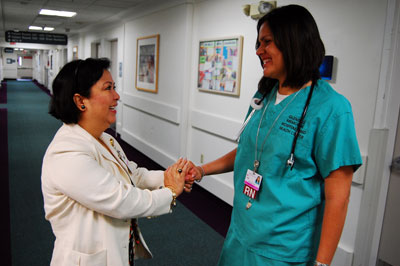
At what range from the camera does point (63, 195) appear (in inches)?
49.1

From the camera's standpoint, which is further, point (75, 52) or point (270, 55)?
point (75, 52)

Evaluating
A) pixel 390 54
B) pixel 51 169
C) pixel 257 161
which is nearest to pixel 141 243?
pixel 51 169

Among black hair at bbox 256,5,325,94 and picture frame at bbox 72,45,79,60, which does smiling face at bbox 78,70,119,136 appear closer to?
black hair at bbox 256,5,325,94

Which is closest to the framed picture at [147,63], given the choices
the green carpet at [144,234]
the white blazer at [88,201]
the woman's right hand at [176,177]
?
the green carpet at [144,234]

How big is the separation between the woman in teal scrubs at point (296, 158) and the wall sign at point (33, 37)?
13145mm

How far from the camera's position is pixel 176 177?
5.23 feet

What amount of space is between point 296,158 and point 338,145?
0.15m

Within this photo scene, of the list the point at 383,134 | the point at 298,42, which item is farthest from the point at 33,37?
the point at 298,42

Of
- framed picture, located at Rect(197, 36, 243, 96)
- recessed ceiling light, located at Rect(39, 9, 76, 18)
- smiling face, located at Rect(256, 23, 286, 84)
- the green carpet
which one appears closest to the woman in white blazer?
smiling face, located at Rect(256, 23, 286, 84)

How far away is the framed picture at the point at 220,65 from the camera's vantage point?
3637 mm

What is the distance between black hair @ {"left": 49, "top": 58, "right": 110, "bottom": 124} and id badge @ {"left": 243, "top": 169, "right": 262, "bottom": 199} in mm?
752

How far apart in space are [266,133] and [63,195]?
0.83 metres

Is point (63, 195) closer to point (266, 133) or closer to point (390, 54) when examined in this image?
point (266, 133)

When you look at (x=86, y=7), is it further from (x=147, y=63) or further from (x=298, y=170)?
(x=298, y=170)
